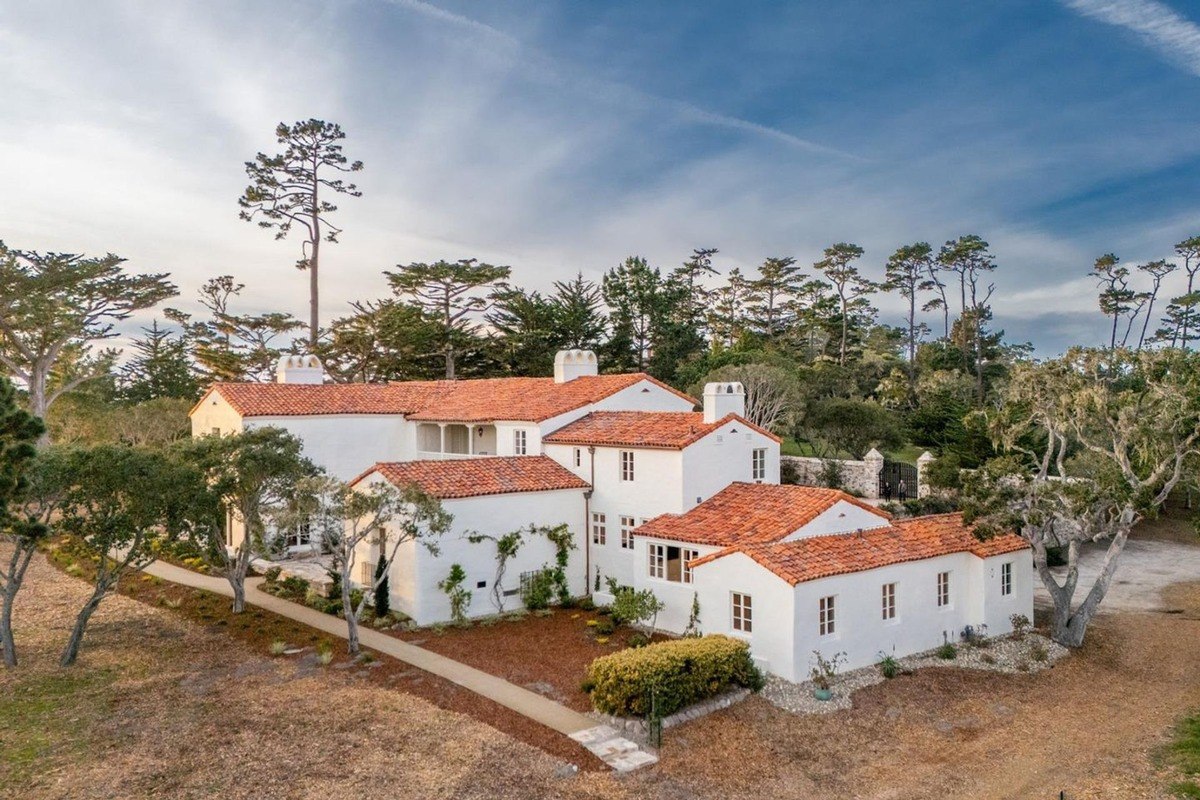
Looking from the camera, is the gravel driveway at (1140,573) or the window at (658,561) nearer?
the window at (658,561)

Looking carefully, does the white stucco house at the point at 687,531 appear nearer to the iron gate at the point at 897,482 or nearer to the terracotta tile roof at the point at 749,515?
the terracotta tile roof at the point at 749,515

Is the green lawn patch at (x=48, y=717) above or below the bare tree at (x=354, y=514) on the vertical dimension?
below

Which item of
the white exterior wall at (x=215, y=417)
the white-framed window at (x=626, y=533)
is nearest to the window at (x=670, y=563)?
the white-framed window at (x=626, y=533)

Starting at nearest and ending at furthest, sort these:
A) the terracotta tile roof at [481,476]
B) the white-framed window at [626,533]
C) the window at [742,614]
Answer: the window at [742,614] < the terracotta tile roof at [481,476] < the white-framed window at [626,533]

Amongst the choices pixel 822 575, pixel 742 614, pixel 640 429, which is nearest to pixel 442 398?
pixel 640 429

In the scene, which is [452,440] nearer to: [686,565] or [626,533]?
[626,533]

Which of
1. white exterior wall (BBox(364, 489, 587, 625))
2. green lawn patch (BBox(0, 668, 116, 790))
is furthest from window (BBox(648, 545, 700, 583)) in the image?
green lawn patch (BBox(0, 668, 116, 790))
